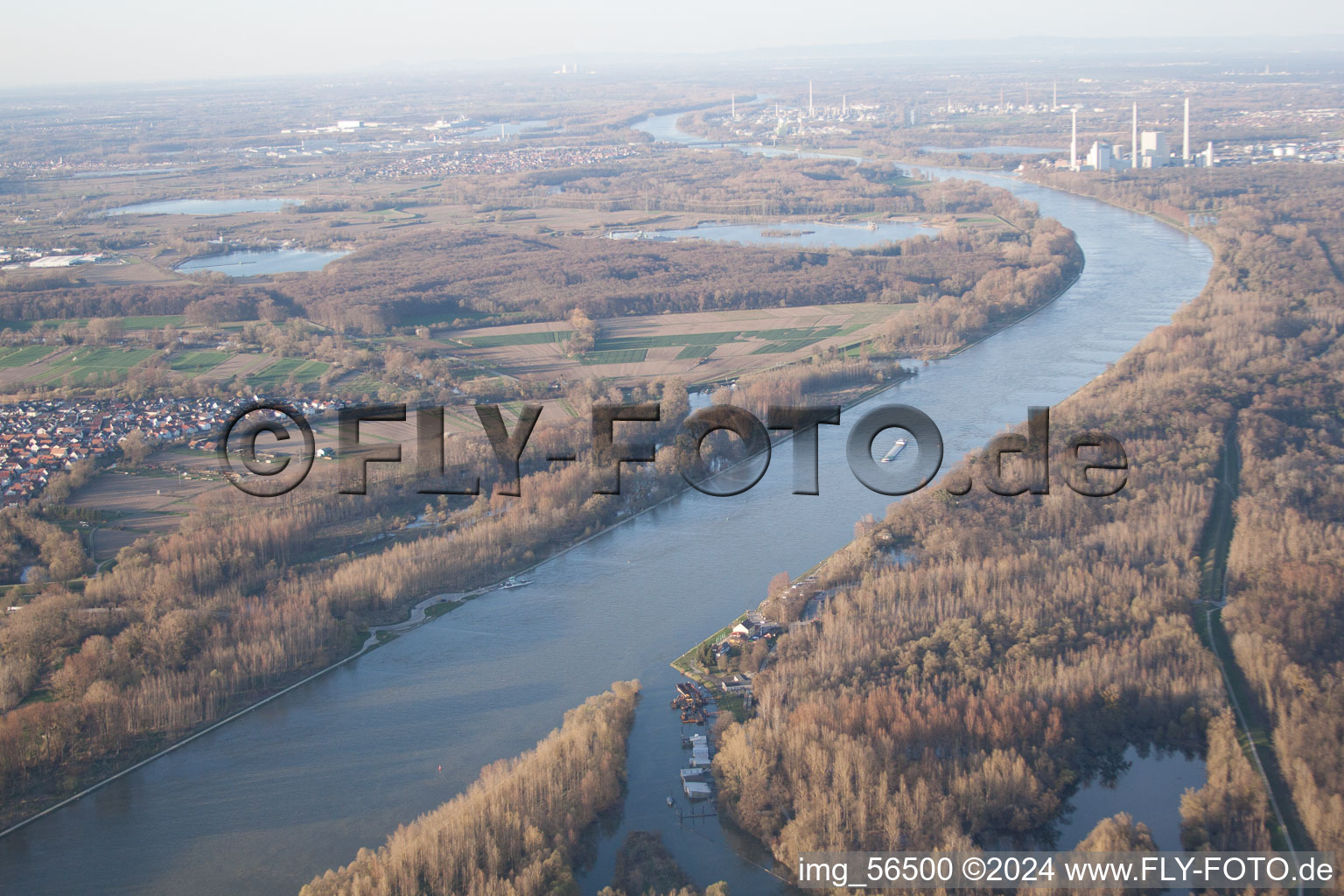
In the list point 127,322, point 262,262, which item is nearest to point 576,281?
point 127,322

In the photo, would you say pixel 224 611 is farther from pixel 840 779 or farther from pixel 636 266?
pixel 636 266

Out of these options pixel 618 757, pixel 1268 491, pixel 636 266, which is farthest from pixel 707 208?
pixel 618 757

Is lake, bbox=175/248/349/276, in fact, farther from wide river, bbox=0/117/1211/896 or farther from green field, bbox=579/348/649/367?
wide river, bbox=0/117/1211/896

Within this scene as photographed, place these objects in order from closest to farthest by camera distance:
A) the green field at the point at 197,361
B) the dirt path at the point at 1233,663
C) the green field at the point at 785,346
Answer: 1. the dirt path at the point at 1233,663
2. the green field at the point at 197,361
3. the green field at the point at 785,346

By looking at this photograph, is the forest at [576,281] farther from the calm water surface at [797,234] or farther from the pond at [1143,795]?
the pond at [1143,795]

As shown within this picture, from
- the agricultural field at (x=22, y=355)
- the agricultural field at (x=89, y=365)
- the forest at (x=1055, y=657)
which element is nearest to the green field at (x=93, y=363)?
the agricultural field at (x=89, y=365)
